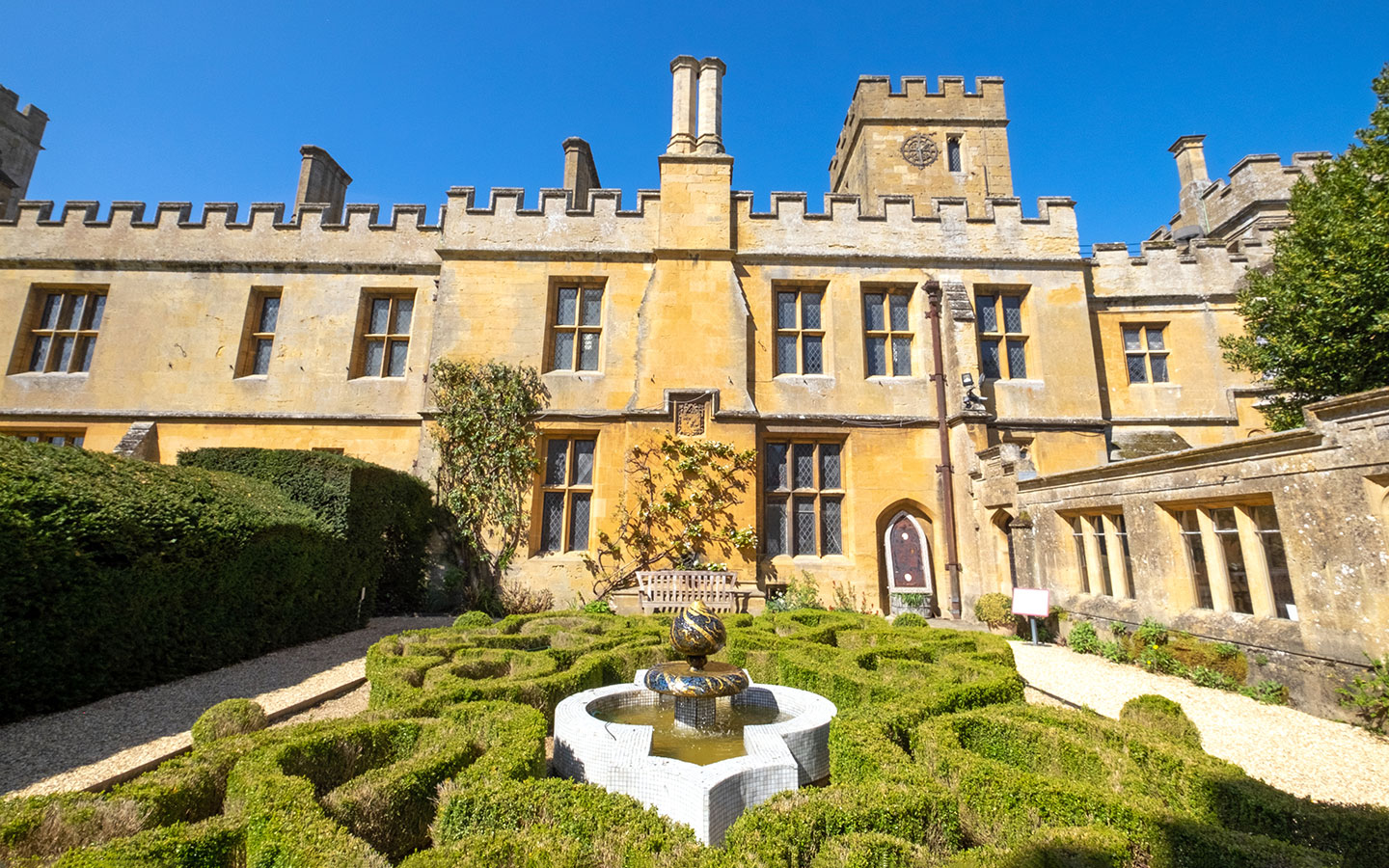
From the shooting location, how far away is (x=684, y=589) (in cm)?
978

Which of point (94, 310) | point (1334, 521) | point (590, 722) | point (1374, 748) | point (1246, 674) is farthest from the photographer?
point (94, 310)

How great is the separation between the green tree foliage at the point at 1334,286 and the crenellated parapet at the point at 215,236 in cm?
1541

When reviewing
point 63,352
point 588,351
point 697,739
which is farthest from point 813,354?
point 63,352

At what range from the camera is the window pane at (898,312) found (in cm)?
1212

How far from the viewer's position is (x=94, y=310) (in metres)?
12.6

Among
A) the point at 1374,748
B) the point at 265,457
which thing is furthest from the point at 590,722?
the point at 265,457

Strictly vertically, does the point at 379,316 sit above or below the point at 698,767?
above

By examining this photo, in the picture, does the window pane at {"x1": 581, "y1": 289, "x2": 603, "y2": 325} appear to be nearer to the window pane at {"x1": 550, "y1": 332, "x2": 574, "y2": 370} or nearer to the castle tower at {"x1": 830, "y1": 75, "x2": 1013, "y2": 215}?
the window pane at {"x1": 550, "y1": 332, "x2": 574, "y2": 370}

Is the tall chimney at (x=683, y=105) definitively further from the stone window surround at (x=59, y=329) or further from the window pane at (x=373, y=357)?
the stone window surround at (x=59, y=329)

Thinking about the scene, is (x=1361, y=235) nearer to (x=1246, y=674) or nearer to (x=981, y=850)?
(x=1246, y=674)

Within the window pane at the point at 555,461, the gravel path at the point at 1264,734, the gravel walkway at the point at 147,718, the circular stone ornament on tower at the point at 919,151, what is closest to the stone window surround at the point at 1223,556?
the gravel path at the point at 1264,734

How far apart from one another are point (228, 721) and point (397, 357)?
1029 centimetres

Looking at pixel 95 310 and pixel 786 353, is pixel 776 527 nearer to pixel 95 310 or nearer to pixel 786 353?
pixel 786 353

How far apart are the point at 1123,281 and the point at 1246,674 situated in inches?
384
